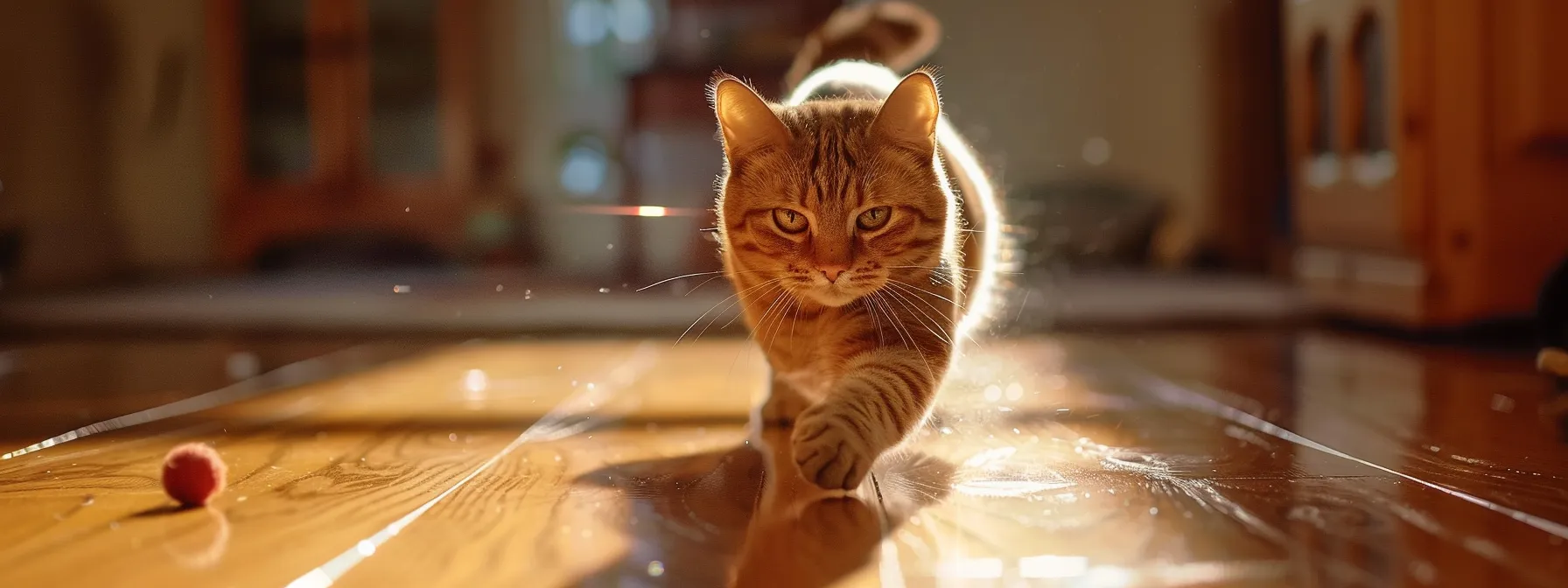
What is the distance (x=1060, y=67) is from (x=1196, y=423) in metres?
2.62

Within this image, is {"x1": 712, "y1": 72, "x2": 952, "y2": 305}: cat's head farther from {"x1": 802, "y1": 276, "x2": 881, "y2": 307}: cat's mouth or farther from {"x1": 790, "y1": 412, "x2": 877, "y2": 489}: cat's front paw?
{"x1": 790, "y1": 412, "x2": 877, "y2": 489}: cat's front paw

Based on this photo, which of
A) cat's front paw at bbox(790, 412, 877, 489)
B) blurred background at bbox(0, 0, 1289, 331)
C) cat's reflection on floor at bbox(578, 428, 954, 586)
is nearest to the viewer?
cat's reflection on floor at bbox(578, 428, 954, 586)

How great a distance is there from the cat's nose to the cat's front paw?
0.17 meters

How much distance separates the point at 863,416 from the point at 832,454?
2.4 inches

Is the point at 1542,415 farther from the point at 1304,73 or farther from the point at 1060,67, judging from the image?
the point at 1060,67

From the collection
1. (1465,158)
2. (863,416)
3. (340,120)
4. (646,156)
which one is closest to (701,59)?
(646,156)

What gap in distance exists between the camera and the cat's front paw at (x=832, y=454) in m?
0.90

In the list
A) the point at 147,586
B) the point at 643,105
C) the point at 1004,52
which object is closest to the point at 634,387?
the point at 147,586

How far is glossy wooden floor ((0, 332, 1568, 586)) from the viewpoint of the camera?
0.73 meters

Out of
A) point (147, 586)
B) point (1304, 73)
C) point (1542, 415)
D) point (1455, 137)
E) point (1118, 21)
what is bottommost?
point (1542, 415)

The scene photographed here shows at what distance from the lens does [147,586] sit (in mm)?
709

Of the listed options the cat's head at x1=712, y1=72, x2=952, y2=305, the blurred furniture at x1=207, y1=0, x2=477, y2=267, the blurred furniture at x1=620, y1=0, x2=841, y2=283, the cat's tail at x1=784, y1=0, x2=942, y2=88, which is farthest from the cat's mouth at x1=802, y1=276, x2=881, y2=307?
the blurred furniture at x1=207, y1=0, x2=477, y2=267

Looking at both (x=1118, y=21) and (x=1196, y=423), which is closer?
(x=1196, y=423)

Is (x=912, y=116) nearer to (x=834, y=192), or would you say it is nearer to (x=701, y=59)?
(x=834, y=192)
